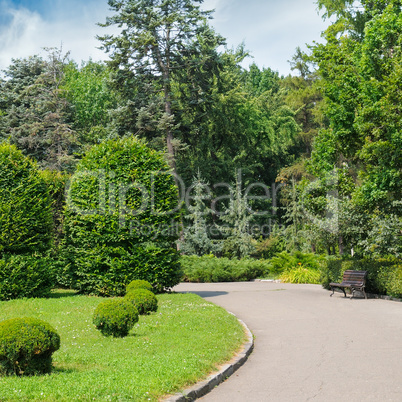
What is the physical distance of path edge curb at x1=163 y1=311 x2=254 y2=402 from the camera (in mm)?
6141

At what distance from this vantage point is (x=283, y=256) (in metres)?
29.8

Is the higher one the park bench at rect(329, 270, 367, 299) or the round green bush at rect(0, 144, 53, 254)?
the round green bush at rect(0, 144, 53, 254)

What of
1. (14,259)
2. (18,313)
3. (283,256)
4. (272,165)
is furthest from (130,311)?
(272,165)

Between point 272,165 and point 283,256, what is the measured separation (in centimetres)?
2395

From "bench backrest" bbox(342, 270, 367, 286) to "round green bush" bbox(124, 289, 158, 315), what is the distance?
28.7 ft

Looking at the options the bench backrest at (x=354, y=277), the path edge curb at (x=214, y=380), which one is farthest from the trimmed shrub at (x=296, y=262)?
the path edge curb at (x=214, y=380)

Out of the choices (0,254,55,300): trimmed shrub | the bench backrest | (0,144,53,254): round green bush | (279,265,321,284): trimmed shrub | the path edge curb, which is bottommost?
(279,265,321,284): trimmed shrub

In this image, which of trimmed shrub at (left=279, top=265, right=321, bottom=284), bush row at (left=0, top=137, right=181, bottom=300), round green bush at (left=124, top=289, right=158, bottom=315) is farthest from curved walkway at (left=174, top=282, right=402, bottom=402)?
trimmed shrub at (left=279, top=265, right=321, bottom=284)

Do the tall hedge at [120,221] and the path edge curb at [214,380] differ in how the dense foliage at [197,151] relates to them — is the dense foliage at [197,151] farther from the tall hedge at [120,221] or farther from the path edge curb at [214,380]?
the path edge curb at [214,380]

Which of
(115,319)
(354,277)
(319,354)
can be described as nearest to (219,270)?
(354,277)

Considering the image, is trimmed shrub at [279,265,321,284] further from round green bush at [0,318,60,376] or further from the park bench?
round green bush at [0,318,60,376]

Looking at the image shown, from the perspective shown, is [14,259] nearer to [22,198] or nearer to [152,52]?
[22,198]

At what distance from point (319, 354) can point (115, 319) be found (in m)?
4.14

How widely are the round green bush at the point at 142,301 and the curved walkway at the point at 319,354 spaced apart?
8.56 feet
